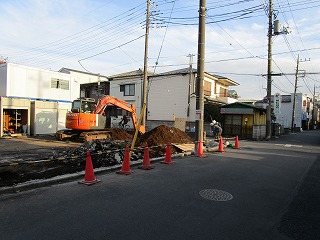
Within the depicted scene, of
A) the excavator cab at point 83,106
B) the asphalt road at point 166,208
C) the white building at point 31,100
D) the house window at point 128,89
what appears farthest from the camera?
the house window at point 128,89

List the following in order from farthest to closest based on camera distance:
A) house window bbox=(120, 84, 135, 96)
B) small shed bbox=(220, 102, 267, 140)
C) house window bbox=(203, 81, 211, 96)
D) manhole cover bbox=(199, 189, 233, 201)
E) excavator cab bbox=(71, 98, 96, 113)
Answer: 1. house window bbox=(120, 84, 135, 96)
2. house window bbox=(203, 81, 211, 96)
3. small shed bbox=(220, 102, 267, 140)
4. excavator cab bbox=(71, 98, 96, 113)
5. manhole cover bbox=(199, 189, 233, 201)

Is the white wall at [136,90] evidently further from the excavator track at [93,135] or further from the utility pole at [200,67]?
the utility pole at [200,67]

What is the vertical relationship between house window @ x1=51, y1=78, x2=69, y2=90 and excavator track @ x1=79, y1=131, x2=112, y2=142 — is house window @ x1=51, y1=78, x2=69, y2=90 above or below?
above

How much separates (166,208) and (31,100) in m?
21.3

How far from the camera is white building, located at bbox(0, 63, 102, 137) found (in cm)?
2127

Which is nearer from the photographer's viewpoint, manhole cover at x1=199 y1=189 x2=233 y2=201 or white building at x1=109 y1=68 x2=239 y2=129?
manhole cover at x1=199 y1=189 x2=233 y2=201

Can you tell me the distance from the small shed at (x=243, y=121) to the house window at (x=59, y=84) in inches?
642

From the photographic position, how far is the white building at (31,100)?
21.3m

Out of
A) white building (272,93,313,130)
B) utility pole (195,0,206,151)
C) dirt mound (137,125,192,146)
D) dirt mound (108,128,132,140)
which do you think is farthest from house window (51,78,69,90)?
white building (272,93,313,130)

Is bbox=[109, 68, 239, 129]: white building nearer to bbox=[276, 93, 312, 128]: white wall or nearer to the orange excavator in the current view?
the orange excavator

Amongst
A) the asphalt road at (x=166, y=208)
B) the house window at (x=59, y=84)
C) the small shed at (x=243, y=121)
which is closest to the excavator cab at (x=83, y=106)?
the house window at (x=59, y=84)

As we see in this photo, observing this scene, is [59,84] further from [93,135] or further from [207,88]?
[207,88]

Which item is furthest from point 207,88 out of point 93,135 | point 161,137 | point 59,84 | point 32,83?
point 32,83

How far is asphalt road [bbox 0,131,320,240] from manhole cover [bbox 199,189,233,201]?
2cm
